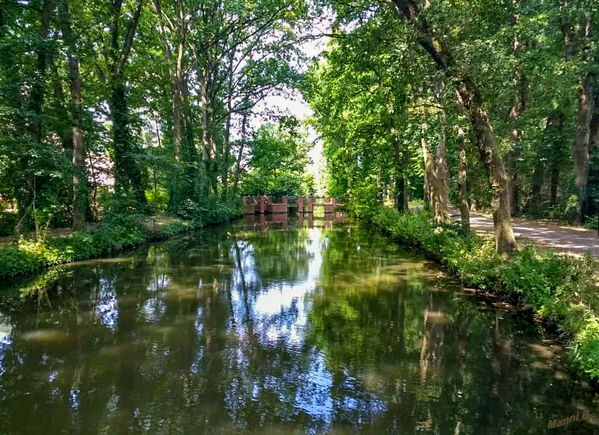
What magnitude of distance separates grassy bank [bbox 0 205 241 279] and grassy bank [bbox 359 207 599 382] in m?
10.5

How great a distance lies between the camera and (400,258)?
12141mm

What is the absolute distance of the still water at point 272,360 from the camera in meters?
3.68

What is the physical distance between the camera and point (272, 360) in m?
4.94

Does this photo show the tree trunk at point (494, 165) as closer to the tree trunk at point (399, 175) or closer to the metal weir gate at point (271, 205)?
the tree trunk at point (399, 175)

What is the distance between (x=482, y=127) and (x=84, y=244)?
11.4 m

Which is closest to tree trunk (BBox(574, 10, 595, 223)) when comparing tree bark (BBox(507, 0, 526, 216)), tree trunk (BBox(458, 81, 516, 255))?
tree bark (BBox(507, 0, 526, 216))

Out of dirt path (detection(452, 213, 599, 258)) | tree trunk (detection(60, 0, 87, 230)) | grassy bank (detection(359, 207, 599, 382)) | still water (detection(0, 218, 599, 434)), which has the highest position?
tree trunk (detection(60, 0, 87, 230))

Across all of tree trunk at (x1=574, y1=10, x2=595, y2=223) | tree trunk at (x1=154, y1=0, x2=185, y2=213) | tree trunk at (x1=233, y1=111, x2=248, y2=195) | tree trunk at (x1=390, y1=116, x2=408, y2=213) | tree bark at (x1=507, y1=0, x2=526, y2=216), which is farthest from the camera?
tree trunk at (x1=233, y1=111, x2=248, y2=195)

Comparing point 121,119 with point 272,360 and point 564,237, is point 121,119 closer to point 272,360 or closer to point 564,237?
point 272,360

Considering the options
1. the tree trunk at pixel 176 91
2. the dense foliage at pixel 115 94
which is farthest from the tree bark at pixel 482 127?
the tree trunk at pixel 176 91

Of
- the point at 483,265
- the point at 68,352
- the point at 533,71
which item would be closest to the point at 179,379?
the point at 68,352

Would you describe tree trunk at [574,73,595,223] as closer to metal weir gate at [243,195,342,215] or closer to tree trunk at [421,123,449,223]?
tree trunk at [421,123,449,223]

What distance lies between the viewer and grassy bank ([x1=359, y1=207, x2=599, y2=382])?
459 cm

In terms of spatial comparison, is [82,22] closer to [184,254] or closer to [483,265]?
[184,254]
